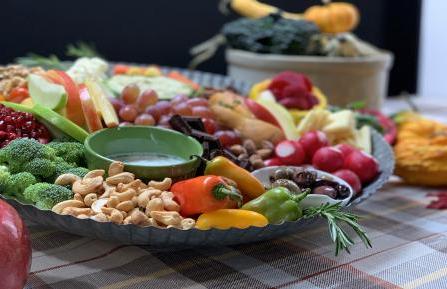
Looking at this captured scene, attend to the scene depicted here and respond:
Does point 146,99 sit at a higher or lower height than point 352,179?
higher

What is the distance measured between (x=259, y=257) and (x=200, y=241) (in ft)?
0.38

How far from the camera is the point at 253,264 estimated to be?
0.90 meters

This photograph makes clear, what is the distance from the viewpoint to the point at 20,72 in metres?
1.31

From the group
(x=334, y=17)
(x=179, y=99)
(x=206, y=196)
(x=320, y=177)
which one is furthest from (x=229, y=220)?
(x=334, y=17)

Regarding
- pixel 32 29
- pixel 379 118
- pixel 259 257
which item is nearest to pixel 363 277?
pixel 259 257

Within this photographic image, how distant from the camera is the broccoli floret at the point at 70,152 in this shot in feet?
3.35

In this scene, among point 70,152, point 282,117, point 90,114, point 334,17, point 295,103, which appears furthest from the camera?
point 334,17

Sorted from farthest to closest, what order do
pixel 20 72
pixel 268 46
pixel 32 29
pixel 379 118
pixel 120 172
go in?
pixel 32 29 → pixel 268 46 → pixel 379 118 → pixel 20 72 → pixel 120 172

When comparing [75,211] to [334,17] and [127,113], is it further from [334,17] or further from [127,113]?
[334,17]

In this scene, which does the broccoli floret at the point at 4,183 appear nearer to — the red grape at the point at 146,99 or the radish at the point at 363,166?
the red grape at the point at 146,99

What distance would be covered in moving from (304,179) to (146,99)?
391mm

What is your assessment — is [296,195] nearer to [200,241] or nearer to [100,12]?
[200,241]

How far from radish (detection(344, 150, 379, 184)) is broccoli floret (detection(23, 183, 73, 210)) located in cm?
51

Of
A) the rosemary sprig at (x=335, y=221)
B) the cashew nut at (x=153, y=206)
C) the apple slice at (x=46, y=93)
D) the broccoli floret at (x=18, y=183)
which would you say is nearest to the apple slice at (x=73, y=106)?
the apple slice at (x=46, y=93)
